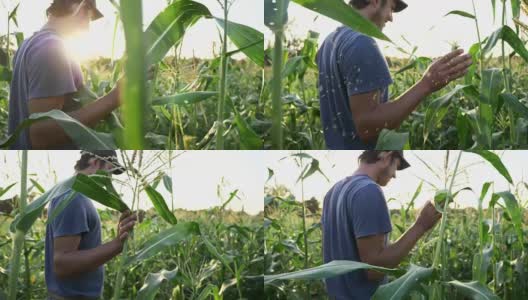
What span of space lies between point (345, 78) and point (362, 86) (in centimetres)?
4

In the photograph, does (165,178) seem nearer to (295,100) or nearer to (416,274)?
(295,100)

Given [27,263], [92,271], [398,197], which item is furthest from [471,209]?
[27,263]

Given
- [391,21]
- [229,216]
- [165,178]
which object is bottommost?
[229,216]

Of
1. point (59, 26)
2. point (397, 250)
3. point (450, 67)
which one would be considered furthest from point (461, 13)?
point (59, 26)

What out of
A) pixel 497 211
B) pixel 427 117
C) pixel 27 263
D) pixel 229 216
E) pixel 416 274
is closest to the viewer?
pixel 416 274

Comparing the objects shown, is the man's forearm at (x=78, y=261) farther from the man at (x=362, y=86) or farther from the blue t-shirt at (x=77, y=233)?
the man at (x=362, y=86)

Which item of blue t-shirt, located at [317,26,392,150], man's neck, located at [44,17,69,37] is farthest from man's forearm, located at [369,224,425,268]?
man's neck, located at [44,17,69,37]

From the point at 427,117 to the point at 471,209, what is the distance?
2.47 ft

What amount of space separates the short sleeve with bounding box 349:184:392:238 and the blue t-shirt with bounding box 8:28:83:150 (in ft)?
1.90

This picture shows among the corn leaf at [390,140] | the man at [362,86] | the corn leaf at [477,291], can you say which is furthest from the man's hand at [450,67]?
the corn leaf at [477,291]

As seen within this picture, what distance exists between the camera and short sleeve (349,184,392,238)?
1.20m

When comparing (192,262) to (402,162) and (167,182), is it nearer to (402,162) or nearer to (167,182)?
(167,182)

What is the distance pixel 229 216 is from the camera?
4.88ft

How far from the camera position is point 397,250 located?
1.22 meters
